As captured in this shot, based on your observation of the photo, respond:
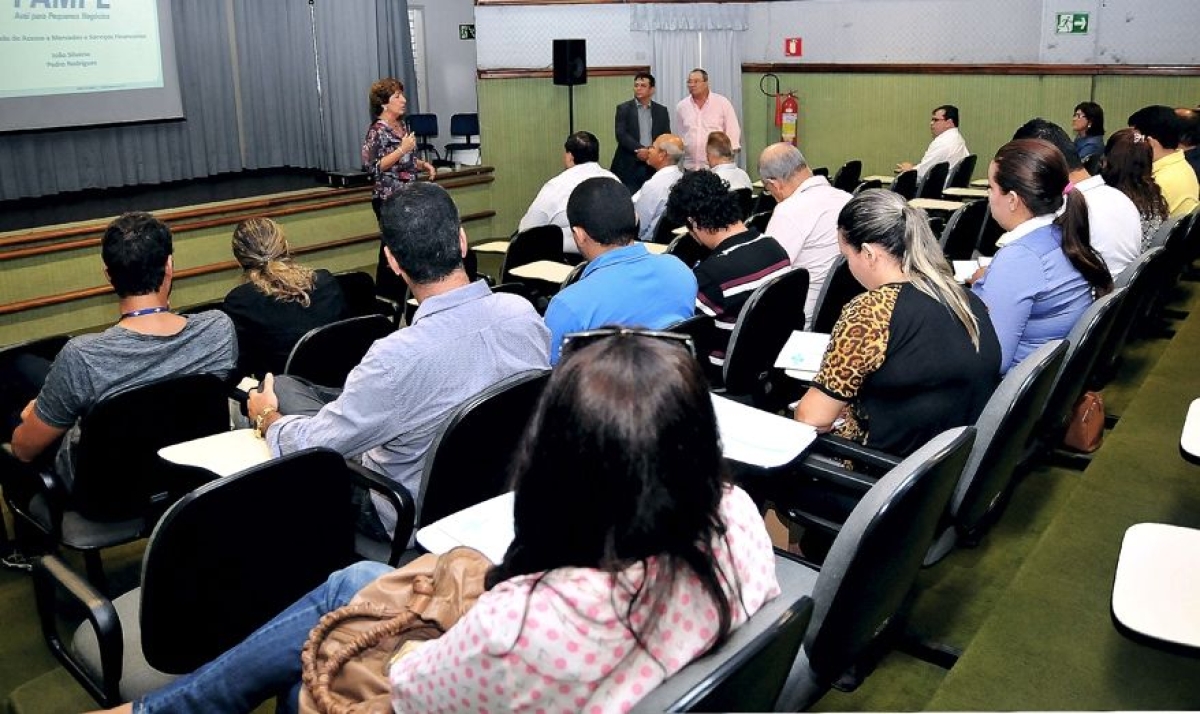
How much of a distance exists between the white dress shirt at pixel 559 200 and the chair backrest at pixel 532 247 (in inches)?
14.2

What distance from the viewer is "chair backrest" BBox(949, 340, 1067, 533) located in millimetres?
2197

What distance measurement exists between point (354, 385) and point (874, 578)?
1.15 m

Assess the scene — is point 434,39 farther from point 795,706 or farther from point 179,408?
point 795,706

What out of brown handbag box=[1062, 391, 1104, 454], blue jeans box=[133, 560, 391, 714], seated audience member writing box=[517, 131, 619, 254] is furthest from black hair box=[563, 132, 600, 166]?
blue jeans box=[133, 560, 391, 714]

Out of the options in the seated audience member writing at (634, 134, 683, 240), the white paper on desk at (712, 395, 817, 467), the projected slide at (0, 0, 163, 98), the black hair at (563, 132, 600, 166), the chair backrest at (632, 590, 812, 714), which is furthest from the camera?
the projected slide at (0, 0, 163, 98)

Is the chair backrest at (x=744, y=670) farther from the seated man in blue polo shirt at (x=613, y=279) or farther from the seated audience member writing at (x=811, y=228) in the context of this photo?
the seated audience member writing at (x=811, y=228)

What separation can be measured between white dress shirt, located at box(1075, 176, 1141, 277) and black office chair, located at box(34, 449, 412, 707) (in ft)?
10.2

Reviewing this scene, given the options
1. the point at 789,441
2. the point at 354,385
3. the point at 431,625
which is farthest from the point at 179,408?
the point at 789,441

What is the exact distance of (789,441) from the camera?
2213mm

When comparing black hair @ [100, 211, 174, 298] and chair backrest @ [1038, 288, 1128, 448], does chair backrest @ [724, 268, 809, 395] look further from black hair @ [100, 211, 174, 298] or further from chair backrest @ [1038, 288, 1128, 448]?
black hair @ [100, 211, 174, 298]

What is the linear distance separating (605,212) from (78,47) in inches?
213

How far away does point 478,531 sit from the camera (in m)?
1.83

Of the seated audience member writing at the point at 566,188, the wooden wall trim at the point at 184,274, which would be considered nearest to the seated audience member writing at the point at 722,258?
the seated audience member writing at the point at 566,188

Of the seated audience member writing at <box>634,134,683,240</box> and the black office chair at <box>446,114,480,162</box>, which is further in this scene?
the black office chair at <box>446,114,480,162</box>
